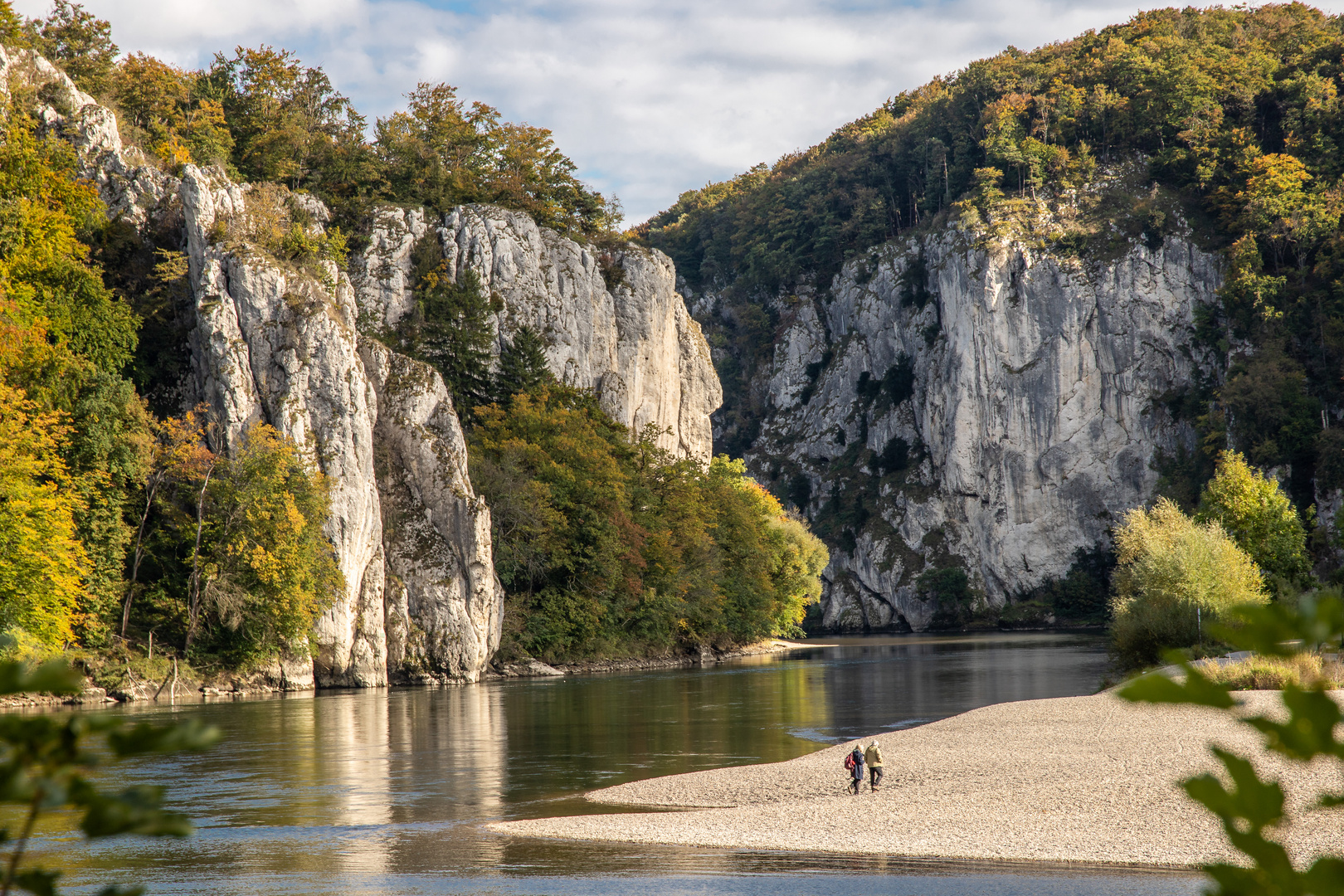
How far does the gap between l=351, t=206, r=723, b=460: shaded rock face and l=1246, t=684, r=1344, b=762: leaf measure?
7156 cm

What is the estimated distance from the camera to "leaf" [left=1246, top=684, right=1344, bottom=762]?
1.59 meters

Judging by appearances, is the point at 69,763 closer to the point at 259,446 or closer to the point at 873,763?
the point at 873,763

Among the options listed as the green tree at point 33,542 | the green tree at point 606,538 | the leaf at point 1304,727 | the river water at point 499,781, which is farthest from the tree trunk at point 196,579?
the leaf at point 1304,727

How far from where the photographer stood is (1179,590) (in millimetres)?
44656

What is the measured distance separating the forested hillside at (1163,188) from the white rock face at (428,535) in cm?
6796

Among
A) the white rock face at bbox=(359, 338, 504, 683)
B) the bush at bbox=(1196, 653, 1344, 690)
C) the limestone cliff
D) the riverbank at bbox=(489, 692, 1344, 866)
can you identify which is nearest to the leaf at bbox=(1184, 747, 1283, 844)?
the riverbank at bbox=(489, 692, 1344, 866)

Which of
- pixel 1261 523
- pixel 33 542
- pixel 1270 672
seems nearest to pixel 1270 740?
pixel 1270 672

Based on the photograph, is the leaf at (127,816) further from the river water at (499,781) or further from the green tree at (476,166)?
the green tree at (476,166)

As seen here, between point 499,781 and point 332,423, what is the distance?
34431 millimetres

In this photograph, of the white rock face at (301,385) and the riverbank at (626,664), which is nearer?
the white rock face at (301,385)

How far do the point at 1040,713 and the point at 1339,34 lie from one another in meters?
113

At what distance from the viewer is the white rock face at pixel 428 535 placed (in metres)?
57.3

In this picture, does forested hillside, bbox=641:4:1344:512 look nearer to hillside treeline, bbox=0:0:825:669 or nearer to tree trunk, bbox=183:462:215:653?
hillside treeline, bbox=0:0:825:669

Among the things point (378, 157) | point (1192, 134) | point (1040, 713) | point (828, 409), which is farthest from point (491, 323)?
point (1192, 134)
